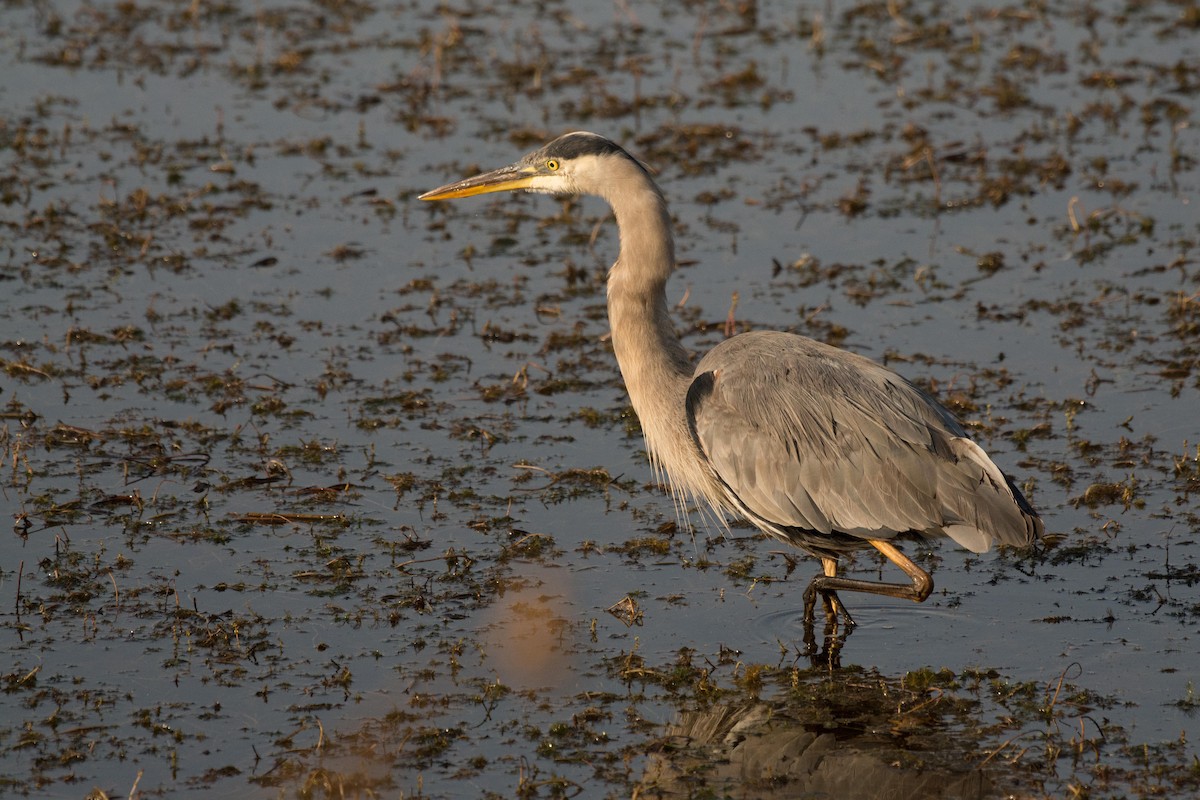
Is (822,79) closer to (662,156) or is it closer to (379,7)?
(662,156)

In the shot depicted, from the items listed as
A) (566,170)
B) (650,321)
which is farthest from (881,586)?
(566,170)

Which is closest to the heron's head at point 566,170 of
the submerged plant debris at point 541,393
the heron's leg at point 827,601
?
the submerged plant debris at point 541,393

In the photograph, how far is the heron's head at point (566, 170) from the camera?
6.98m

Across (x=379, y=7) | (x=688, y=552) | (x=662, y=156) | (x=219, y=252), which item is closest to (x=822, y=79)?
(x=662, y=156)

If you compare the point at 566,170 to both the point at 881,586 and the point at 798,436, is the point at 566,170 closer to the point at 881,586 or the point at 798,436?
the point at 798,436

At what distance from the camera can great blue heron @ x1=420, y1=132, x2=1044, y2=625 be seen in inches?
240

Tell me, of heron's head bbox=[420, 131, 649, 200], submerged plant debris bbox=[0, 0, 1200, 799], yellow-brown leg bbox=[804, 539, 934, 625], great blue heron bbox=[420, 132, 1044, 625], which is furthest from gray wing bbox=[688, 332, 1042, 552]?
heron's head bbox=[420, 131, 649, 200]

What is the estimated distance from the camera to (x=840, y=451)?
20.6 feet

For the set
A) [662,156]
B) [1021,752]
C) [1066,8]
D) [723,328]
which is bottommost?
[1021,752]

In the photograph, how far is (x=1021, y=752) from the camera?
521 cm

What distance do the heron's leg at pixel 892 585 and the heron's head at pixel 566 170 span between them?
1.92m

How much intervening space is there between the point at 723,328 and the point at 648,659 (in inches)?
135

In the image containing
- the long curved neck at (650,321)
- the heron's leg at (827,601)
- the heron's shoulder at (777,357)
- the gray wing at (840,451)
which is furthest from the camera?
the long curved neck at (650,321)

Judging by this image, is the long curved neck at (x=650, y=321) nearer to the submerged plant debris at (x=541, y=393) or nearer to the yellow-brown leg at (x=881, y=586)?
the submerged plant debris at (x=541, y=393)
